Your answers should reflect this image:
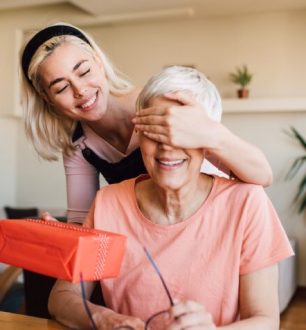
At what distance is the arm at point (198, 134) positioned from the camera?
1.12 m

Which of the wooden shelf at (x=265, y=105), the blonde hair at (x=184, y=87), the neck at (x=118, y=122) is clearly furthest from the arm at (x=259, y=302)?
the wooden shelf at (x=265, y=105)

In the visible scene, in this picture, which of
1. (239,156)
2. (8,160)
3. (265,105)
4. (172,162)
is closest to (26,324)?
(172,162)

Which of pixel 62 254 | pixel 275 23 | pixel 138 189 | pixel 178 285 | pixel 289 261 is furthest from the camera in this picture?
pixel 275 23

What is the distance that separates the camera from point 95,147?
1802 mm

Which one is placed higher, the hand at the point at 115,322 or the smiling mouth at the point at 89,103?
the smiling mouth at the point at 89,103

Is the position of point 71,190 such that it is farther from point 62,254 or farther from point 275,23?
point 275,23

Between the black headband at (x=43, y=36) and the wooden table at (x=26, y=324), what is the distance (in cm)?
77

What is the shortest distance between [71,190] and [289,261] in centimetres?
281

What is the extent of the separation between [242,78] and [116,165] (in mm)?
3061

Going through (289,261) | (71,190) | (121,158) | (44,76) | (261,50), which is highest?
(261,50)

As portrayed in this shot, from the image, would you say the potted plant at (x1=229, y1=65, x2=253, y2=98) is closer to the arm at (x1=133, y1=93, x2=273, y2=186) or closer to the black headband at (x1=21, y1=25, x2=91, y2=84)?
the black headband at (x1=21, y1=25, x2=91, y2=84)

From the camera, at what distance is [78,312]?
1218 mm

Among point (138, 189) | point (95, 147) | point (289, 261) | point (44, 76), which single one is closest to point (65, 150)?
A: point (95, 147)

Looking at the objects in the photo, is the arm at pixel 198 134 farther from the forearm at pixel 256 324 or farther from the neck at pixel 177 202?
the forearm at pixel 256 324
